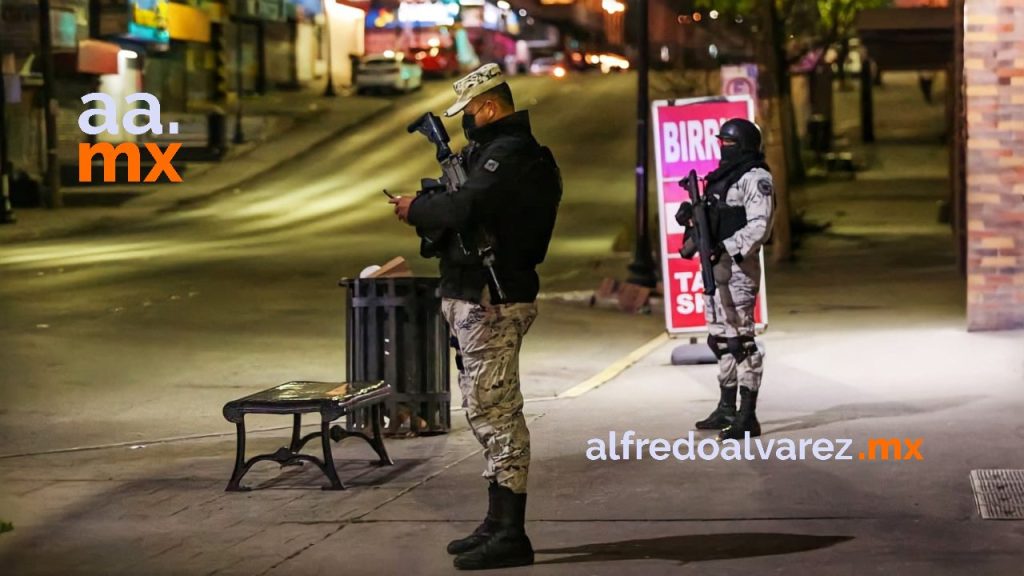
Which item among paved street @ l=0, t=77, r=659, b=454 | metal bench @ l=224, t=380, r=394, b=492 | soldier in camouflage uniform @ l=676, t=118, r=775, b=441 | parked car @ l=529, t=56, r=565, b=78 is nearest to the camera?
metal bench @ l=224, t=380, r=394, b=492

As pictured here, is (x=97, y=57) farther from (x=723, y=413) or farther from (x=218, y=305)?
(x=723, y=413)

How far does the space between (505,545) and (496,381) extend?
66cm

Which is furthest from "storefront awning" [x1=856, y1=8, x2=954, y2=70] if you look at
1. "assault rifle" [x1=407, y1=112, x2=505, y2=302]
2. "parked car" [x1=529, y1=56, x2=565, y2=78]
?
"parked car" [x1=529, y1=56, x2=565, y2=78]

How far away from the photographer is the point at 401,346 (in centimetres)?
1023

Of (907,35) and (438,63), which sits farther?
(438,63)

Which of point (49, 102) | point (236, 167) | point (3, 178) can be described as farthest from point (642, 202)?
point (236, 167)

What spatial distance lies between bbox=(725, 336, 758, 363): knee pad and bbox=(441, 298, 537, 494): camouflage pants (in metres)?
3.11

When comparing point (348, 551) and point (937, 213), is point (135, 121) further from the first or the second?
point (348, 551)

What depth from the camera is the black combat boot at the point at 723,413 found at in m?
10.1

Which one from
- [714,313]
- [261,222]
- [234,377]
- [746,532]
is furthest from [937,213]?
[746,532]

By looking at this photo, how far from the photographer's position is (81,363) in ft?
47.8

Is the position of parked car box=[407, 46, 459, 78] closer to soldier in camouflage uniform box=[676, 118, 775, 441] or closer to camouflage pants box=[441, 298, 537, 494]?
soldier in camouflage uniform box=[676, 118, 775, 441]

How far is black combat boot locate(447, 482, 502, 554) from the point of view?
22.9ft

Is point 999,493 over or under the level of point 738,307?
under
